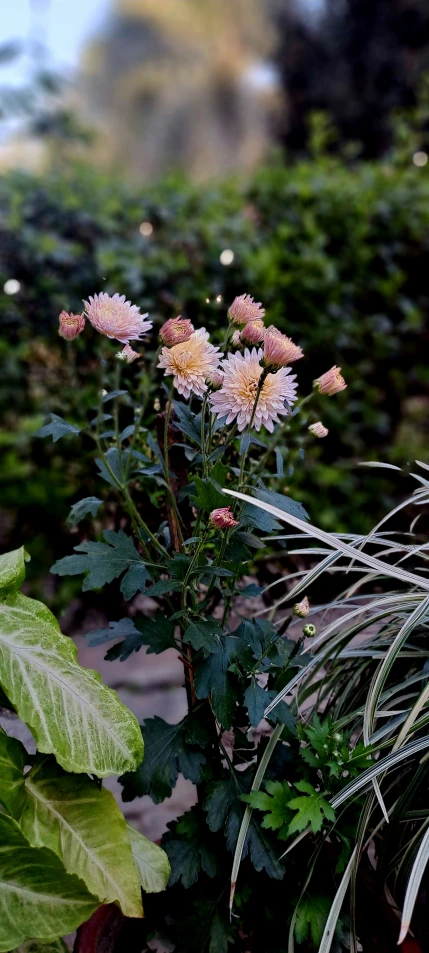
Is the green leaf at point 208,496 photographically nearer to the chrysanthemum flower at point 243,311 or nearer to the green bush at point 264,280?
the chrysanthemum flower at point 243,311

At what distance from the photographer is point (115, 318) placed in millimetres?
878

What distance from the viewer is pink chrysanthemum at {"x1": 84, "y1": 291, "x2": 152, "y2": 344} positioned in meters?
0.87

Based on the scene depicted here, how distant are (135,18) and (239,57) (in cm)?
213

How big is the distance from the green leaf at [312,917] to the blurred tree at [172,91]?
11.5 m

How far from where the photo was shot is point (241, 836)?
956mm

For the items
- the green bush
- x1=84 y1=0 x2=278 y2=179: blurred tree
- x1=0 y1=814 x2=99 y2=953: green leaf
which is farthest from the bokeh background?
x1=84 y1=0 x2=278 y2=179: blurred tree

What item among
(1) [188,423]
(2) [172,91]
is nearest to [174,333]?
(1) [188,423]

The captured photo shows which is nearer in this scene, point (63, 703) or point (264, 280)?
point (63, 703)

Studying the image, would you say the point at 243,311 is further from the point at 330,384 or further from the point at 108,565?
the point at 108,565

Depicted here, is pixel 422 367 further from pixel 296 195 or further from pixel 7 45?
pixel 7 45

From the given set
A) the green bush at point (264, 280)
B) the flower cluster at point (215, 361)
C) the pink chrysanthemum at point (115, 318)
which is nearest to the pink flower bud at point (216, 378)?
the flower cluster at point (215, 361)

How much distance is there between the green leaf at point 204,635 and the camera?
0.92 metres

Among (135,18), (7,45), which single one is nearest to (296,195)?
(7,45)

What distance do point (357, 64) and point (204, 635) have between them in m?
8.18
